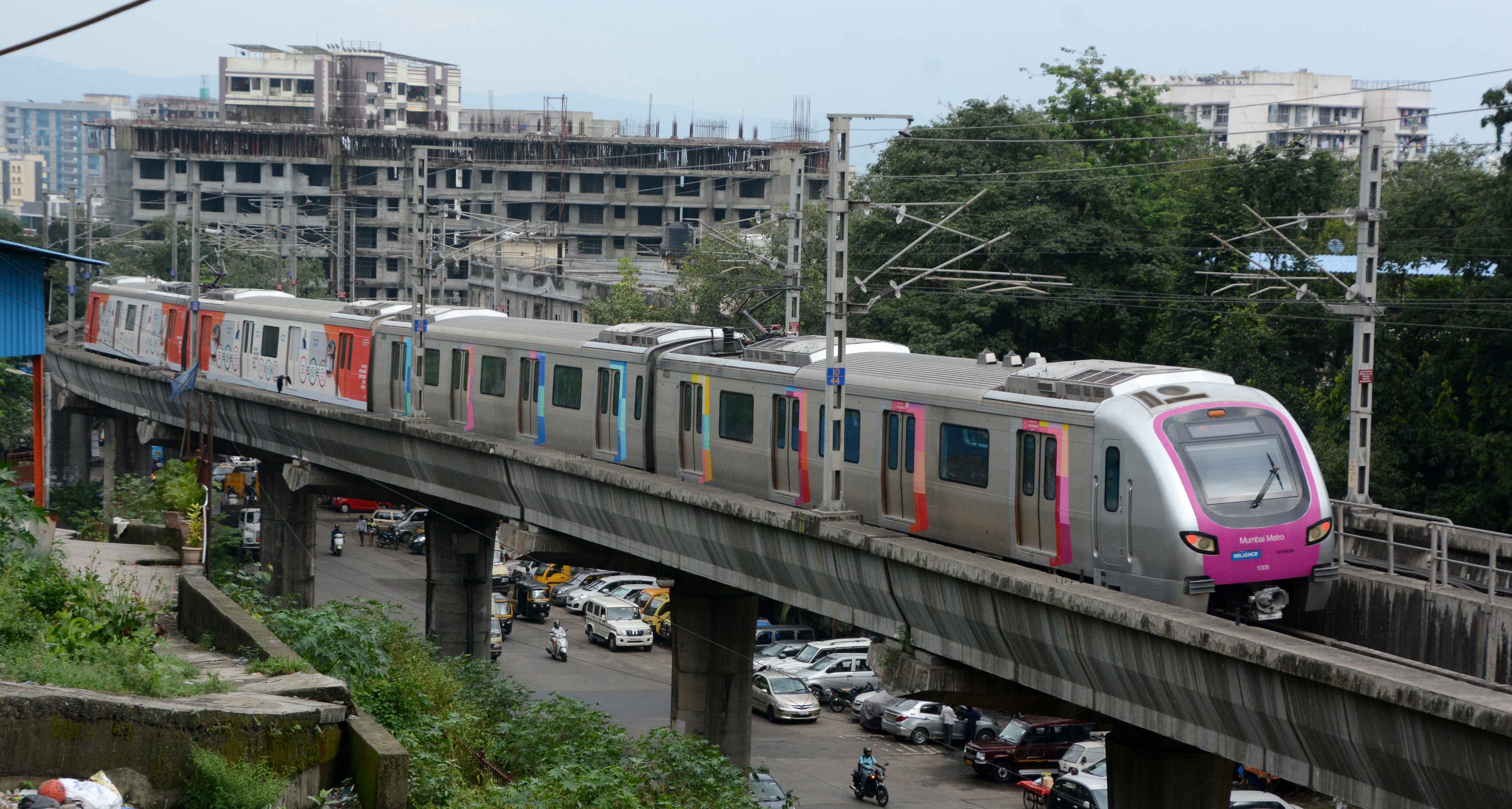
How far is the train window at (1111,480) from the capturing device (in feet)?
49.7

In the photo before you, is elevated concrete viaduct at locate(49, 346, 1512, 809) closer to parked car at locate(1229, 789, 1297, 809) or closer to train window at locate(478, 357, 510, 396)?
train window at locate(478, 357, 510, 396)

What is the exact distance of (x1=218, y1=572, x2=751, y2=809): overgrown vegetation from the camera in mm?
15164

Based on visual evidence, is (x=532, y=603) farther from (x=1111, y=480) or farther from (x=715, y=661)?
(x=1111, y=480)

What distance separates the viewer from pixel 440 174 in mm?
103125

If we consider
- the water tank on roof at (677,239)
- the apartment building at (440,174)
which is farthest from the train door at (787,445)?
the apartment building at (440,174)

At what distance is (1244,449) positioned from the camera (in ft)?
49.8

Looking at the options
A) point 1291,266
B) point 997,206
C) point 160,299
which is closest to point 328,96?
point 160,299

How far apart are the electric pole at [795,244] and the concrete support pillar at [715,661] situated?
17.4 feet

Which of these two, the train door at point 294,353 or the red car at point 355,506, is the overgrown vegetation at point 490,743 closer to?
the train door at point 294,353

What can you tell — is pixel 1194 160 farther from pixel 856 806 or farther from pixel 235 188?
pixel 235 188

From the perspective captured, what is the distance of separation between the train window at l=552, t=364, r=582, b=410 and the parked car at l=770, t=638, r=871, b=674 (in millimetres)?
17332

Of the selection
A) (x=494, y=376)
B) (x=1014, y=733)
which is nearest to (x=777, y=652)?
(x=1014, y=733)

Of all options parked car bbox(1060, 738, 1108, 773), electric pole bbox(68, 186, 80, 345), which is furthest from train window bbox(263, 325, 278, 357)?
parked car bbox(1060, 738, 1108, 773)

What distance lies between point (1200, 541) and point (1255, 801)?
50.8 ft
